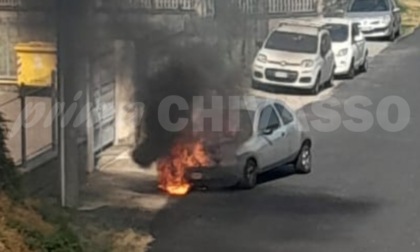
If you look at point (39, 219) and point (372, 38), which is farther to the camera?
point (372, 38)

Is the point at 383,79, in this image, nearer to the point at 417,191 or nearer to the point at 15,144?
the point at 417,191

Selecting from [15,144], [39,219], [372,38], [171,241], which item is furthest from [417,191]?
[372,38]

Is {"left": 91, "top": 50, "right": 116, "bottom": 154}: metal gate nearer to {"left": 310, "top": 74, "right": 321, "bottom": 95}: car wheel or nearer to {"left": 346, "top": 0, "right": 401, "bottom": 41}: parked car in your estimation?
{"left": 310, "top": 74, "right": 321, "bottom": 95}: car wheel

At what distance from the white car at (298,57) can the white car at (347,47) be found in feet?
2.32

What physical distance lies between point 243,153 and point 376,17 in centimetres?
1866

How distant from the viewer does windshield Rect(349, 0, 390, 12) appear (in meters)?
36.6

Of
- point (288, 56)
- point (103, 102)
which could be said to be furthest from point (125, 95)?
point (288, 56)

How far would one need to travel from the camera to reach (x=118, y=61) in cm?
1733

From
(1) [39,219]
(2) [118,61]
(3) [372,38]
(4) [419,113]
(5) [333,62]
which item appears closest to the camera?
(1) [39,219]

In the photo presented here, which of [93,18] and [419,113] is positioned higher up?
[93,18]

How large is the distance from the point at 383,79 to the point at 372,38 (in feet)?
24.1

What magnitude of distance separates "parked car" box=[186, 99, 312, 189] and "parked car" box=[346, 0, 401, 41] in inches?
638

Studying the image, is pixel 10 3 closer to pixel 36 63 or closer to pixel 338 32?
pixel 36 63

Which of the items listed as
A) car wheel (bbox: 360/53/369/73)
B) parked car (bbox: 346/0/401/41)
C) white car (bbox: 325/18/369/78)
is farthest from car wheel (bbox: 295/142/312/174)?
parked car (bbox: 346/0/401/41)
